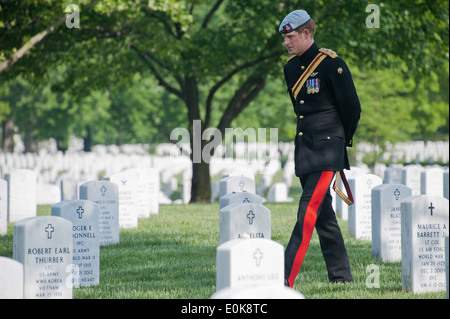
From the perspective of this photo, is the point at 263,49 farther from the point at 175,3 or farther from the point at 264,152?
the point at 264,152

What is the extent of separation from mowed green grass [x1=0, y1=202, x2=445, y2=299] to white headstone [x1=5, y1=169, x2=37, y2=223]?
1230mm

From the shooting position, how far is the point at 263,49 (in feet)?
53.7

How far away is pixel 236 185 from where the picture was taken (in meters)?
10.7

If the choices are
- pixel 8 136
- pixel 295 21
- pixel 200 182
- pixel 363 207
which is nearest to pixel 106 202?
pixel 363 207

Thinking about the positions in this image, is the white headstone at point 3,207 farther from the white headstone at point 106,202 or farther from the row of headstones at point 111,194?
the white headstone at point 106,202

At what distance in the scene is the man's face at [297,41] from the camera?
20.5 feet

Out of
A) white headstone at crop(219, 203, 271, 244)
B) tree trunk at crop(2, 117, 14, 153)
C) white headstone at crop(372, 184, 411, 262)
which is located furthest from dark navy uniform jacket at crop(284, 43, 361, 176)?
tree trunk at crop(2, 117, 14, 153)

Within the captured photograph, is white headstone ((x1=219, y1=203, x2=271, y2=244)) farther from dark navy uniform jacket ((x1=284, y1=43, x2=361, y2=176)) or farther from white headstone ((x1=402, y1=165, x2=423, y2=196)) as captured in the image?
white headstone ((x1=402, y1=165, x2=423, y2=196))

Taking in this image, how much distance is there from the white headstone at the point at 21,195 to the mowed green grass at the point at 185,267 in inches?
48.4

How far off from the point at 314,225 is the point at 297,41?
1590 mm

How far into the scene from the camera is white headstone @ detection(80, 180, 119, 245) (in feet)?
29.8

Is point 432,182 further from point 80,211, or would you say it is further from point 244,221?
point 80,211
